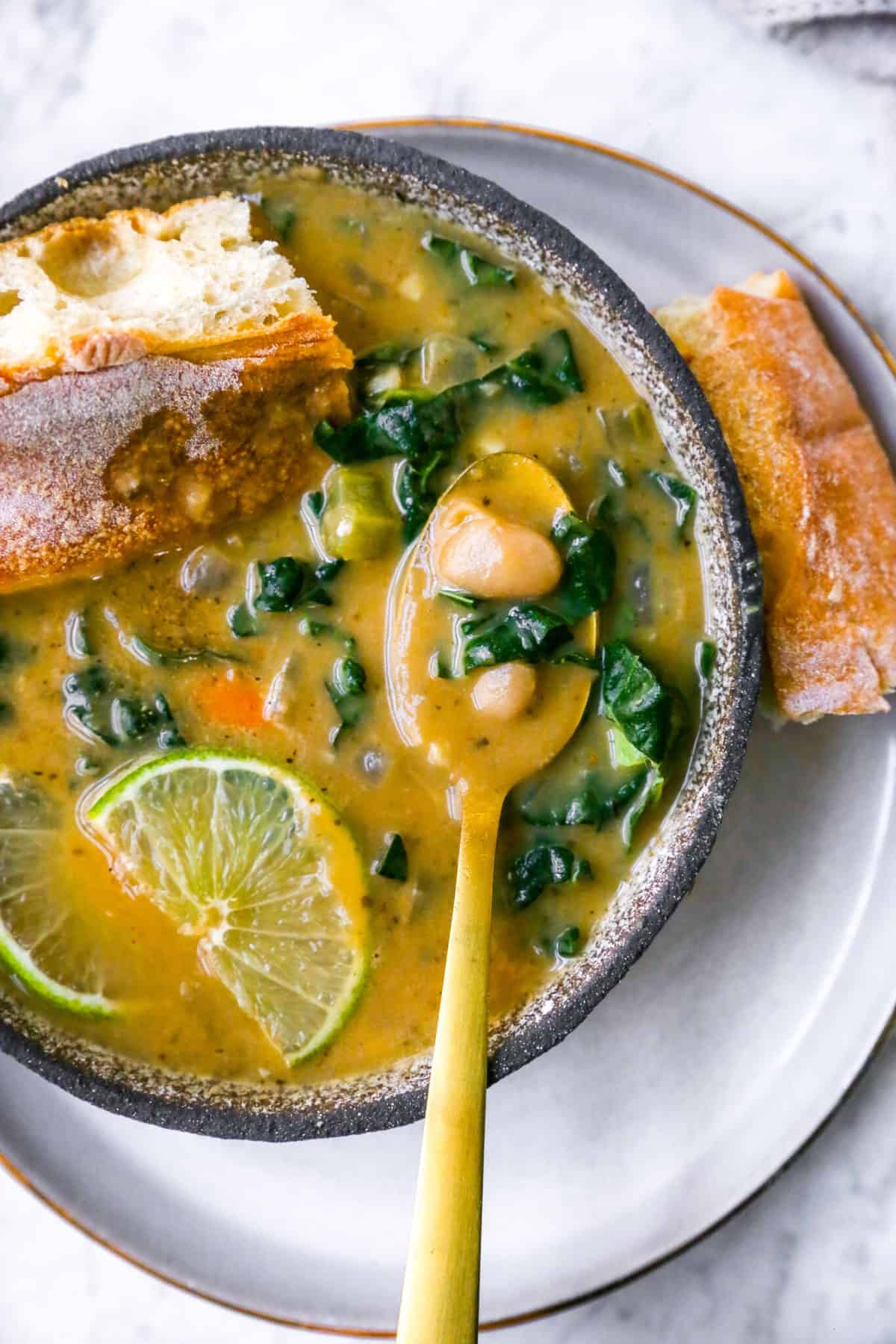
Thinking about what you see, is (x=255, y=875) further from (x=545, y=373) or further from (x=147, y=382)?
(x=545, y=373)

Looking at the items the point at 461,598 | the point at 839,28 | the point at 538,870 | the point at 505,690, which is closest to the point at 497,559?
the point at 461,598

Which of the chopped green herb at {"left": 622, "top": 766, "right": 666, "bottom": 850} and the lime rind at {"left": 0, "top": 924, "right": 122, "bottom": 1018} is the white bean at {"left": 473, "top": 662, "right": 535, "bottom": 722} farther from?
the lime rind at {"left": 0, "top": 924, "right": 122, "bottom": 1018}

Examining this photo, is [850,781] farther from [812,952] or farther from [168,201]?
[168,201]

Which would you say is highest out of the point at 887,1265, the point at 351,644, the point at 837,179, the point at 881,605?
the point at 837,179

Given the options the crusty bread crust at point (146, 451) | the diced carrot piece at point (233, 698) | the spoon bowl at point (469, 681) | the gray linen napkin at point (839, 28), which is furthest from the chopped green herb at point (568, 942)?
the gray linen napkin at point (839, 28)

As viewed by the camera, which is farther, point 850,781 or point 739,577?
point 850,781

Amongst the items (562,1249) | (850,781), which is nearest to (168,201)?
(850,781)

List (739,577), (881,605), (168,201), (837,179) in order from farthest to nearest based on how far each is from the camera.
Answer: (837,179) < (881,605) < (168,201) < (739,577)
